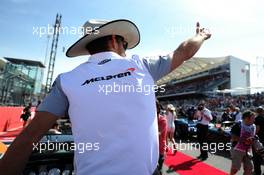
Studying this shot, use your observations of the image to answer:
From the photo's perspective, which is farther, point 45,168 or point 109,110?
point 45,168

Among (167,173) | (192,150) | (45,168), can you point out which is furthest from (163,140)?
(192,150)

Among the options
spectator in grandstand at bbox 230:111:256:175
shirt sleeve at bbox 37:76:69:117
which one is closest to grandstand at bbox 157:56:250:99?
spectator in grandstand at bbox 230:111:256:175

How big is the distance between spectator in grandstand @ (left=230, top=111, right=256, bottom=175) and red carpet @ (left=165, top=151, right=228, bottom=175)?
1757 mm

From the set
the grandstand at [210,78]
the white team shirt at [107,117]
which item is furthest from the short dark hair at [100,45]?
the grandstand at [210,78]

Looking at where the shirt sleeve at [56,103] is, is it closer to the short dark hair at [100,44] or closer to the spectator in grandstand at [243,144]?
the short dark hair at [100,44]

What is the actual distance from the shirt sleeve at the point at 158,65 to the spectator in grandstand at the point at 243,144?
5561mm

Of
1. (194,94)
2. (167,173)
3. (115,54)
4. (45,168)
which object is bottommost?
(167,173)

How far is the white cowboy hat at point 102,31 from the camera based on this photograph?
4.72 feet

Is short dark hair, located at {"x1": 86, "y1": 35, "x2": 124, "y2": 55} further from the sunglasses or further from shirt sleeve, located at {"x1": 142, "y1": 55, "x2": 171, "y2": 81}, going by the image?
shirt sleeve, located at {"x1": 142, "y1": 55, "x2": 171, "y2": 81}

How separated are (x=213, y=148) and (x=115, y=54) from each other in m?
11.4

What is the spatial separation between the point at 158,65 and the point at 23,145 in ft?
2.23

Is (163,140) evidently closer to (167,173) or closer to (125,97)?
(167,173)

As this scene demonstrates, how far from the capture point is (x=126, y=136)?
1234 millimetres

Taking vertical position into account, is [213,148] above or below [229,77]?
below
